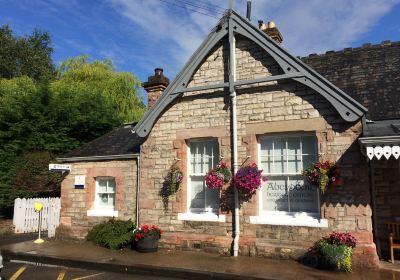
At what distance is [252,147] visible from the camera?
9.52 meters

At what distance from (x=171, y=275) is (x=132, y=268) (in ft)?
3.51

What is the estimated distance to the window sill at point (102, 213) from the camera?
38.1 feet

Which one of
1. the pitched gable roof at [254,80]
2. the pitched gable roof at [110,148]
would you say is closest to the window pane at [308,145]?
the pitched gable roof at [254,80]

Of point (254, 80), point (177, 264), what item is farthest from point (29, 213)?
point (254, 80)

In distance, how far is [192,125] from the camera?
10.4 m

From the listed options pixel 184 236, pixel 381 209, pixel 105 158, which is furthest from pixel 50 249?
pixel 381 209

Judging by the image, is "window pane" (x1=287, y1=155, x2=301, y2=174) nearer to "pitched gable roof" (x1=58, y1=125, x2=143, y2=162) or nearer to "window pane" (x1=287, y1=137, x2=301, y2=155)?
"window pane" (x1=287, y1=137, x2=301, y2=155)

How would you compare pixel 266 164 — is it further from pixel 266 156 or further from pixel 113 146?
pixel 113 146

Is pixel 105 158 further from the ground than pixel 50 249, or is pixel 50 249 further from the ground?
pixel 105 158

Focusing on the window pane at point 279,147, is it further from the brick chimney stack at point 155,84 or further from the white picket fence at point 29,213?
the white picket fence at point 29,213

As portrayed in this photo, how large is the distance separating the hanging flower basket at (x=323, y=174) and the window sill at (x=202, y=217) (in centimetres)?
265

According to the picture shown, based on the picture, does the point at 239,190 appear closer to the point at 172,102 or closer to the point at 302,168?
the point at 302,168

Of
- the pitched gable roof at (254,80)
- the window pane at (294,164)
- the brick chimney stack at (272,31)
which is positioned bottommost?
the window pane at (294,164)

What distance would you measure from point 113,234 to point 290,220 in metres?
5.18
